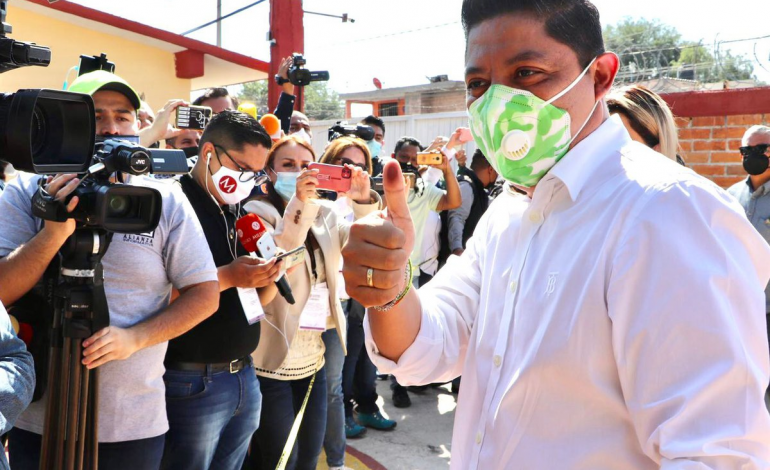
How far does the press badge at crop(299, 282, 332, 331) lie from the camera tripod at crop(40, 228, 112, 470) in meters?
1.37

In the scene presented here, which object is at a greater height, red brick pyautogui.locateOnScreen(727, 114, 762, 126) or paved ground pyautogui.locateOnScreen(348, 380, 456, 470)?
red brick pyautogui.locateOnScreen(727, 114, 762, 126)

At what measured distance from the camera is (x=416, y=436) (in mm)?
4910

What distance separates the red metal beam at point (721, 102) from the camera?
234 inches

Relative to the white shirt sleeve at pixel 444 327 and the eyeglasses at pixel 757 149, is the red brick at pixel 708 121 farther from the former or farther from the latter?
the white shirt sleeve at pixel 444 327

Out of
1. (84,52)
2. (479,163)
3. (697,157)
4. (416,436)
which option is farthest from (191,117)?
(84,52)

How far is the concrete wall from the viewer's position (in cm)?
798

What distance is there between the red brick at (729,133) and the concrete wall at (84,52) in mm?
6939

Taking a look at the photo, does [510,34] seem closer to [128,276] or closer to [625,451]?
[625,451]

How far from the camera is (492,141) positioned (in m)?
1.52

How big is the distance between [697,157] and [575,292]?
227 inches

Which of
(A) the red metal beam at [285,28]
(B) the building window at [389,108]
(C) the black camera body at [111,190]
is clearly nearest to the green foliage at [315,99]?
(B) the building window at [389,108]

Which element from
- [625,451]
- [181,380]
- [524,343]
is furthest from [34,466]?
[625,451]

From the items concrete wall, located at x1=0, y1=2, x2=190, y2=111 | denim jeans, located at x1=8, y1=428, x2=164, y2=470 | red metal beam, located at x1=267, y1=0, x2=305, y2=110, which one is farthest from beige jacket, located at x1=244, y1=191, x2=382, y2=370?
red metal beam, located at x1=267, y1=0, x2=305, y2=110

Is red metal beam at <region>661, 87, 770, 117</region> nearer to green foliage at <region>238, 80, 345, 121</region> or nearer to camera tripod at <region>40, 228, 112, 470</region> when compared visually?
camera tripod at <region>40, 228, 112, 470</region>
